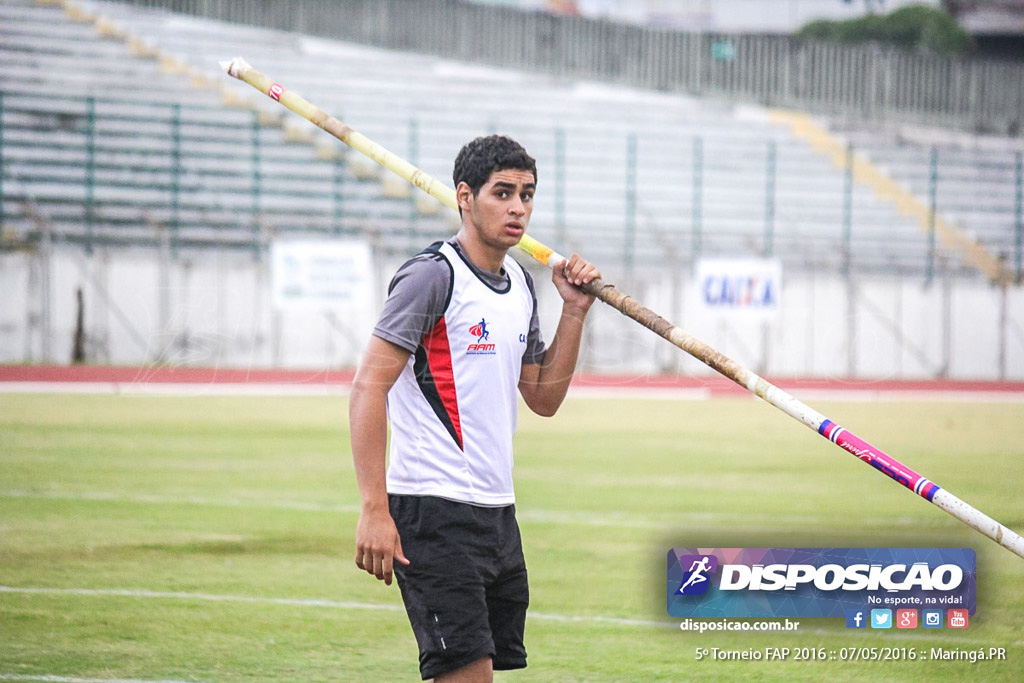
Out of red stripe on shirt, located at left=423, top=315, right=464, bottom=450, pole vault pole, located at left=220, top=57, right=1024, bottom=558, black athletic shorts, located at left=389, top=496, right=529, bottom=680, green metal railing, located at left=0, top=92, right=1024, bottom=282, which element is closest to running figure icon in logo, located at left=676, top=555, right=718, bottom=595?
pole vault pole, located at left=220, top=57, right=1024, bottom=558

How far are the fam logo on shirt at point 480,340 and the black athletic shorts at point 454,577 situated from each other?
1.51 ft

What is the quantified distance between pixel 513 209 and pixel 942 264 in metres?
25.4

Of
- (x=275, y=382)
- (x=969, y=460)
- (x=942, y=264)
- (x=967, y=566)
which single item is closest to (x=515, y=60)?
(x=942, y=264)

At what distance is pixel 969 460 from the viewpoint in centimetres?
1345

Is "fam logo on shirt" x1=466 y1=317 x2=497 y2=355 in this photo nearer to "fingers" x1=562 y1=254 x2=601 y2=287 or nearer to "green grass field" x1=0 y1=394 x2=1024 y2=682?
"fingers" x1=562 y1=254 x2=601 y2=287

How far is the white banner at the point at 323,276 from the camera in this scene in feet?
79.6

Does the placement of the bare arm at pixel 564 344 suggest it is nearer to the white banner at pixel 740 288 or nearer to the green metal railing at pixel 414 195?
the green metal railing at pixel 414 195

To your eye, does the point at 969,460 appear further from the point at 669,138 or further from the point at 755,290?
the point at 669,138

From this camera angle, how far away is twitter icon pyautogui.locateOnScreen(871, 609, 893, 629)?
5992 mm

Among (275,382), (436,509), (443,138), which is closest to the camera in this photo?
(436,509)

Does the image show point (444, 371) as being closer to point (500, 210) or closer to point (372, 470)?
point (372, 470)

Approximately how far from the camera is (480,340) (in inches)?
163

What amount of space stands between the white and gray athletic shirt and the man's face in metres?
0.10

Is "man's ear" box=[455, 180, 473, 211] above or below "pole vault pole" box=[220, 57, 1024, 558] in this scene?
above
